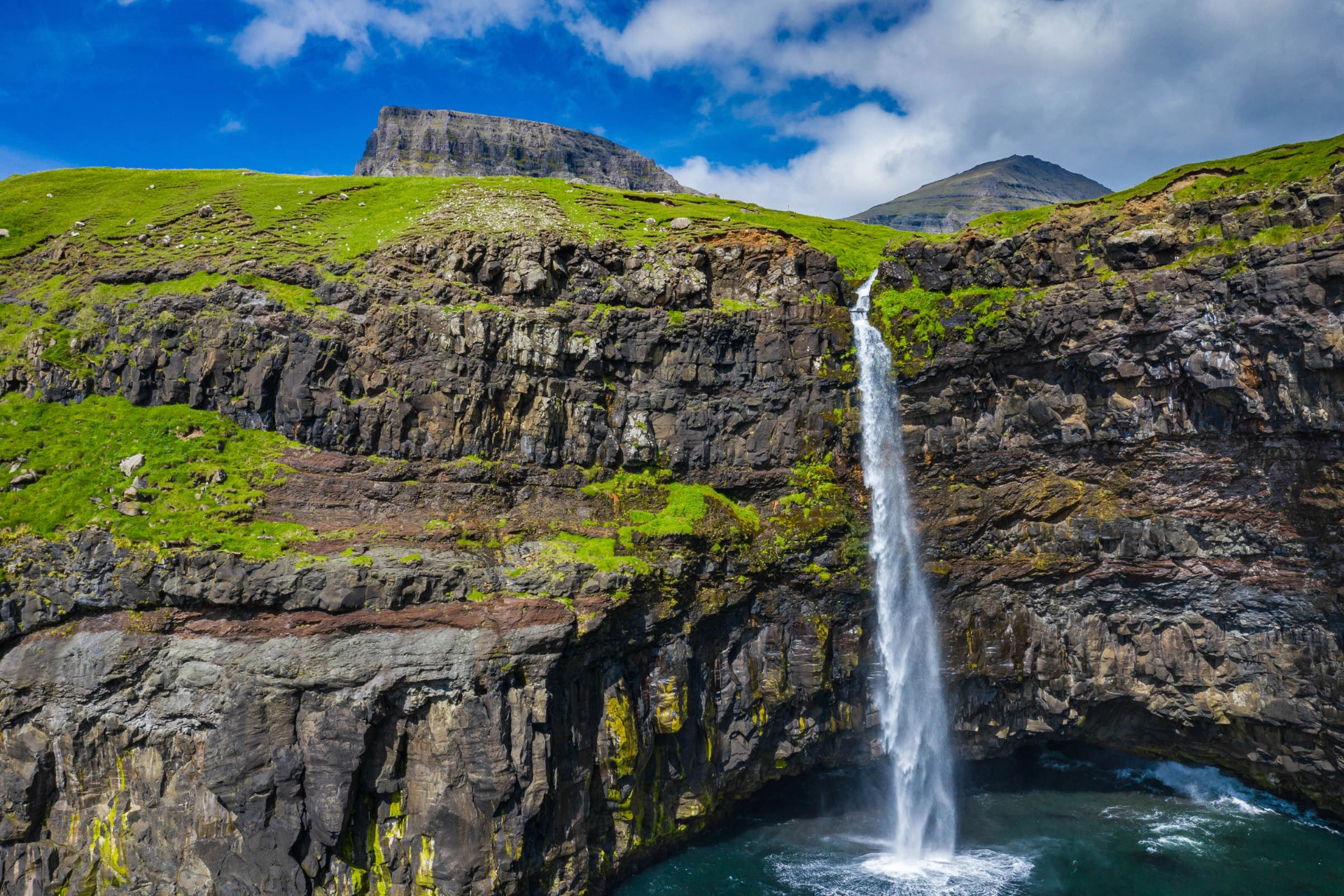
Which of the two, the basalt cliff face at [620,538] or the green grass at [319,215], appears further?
the green grass at [319,215]

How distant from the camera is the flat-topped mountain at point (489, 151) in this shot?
81.0 meters

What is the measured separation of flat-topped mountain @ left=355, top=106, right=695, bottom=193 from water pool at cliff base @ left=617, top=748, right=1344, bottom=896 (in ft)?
233

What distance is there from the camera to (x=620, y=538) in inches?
1218

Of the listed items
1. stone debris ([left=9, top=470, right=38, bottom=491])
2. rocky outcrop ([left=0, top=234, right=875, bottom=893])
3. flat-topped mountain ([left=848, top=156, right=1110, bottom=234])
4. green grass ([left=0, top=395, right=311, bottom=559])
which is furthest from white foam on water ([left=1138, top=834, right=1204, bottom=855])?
flat-topped mountain ([left=848, top=156, right=1110, bottom=234])

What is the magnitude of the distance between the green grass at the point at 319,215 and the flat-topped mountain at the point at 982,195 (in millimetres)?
87919

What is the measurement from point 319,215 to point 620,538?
28855 mm

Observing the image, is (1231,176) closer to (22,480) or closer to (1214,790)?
(1214,790)

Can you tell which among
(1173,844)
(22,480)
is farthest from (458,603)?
(1173,844)

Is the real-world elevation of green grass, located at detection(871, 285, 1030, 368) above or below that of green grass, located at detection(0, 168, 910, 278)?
below

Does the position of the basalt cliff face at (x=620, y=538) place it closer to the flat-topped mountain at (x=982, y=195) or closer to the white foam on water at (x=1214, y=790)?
the white foam on water at (x=1214, y=790)

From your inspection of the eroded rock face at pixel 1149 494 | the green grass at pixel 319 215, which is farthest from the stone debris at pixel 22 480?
the eroded rock face at pixel 1149 494

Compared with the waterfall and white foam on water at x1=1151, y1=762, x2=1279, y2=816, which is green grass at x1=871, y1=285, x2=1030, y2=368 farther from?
white foam on water at x1=1151, y1=762, x2=1279, y2=816

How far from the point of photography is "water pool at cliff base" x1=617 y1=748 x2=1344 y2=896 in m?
28.4

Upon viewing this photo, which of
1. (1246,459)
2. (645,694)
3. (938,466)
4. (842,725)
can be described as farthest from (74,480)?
(1246,459)
